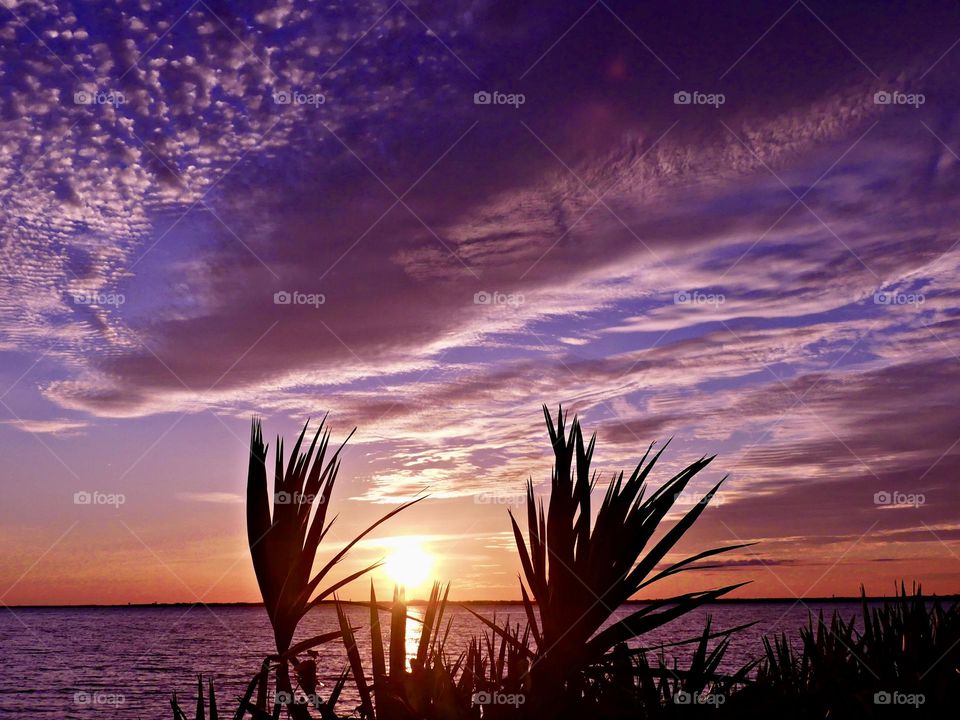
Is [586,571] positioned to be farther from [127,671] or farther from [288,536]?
[127,671]

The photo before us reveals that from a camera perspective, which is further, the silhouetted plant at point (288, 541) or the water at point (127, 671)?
the water at point (127, 671)

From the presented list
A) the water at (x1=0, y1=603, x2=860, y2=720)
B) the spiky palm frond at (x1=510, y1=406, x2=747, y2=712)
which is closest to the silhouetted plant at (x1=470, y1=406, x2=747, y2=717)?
the spiky palm frond at (x1=510, y1=406, x2=747, y2=712)

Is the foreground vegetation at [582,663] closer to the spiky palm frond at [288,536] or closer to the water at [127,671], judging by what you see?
the spiky palm frond at [288,536]

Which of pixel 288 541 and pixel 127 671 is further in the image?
pixel 127 671

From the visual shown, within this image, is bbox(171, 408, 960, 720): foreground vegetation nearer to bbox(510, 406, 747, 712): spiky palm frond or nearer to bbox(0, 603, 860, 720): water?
bbox(510, 406, 747, 712): spiky palm frond

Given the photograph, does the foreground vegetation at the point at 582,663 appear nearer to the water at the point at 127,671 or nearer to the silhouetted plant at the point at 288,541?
the silhouetted plant at the point at 288,541

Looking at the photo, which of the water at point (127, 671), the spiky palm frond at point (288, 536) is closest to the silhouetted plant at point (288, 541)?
the spiky palm frond at point (288, 536)

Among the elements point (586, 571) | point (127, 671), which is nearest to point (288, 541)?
point (586, 571)

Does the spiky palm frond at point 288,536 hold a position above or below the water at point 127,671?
above

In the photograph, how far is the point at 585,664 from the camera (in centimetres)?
299

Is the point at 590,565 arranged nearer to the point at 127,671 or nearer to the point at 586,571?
the point at 586,571

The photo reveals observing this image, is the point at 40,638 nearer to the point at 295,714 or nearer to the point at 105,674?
the point at 105,674

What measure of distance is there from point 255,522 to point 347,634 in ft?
3.26

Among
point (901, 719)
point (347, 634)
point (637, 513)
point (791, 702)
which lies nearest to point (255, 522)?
point (347, 634)
